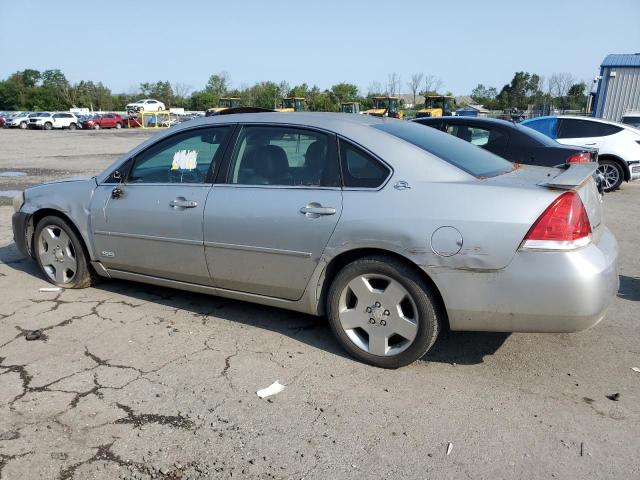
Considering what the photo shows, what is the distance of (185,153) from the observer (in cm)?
405

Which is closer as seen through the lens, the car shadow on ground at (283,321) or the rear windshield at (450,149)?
the rear windshield at (450,149)

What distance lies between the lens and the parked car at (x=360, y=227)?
2842 millimetres

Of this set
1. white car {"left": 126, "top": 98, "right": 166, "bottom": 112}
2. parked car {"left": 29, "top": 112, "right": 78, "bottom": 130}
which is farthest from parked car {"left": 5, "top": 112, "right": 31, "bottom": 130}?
white car {"left": 126, "top": 98, "right": 166, "bottom": 112}

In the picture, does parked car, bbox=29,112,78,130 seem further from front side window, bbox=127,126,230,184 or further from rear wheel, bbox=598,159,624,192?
front side window, bbox=127,126,230,184

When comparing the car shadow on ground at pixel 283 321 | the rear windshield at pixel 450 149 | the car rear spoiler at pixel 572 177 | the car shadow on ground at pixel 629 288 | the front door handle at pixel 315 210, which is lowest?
the car shadow on ground at pixel 629 288

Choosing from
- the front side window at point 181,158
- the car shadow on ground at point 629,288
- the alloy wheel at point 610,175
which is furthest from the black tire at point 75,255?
the alloy wheel at point 610,175

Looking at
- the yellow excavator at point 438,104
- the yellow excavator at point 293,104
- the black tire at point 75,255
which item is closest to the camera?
the black tire at point 75,255

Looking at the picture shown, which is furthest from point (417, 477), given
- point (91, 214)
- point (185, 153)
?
point (91, 214)

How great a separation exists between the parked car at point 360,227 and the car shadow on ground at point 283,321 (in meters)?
0.31

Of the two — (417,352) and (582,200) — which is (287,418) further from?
(582,200)

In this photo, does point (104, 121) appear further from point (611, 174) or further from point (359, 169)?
point (359, 169)

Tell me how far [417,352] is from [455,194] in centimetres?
97

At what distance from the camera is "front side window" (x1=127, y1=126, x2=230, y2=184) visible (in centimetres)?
389

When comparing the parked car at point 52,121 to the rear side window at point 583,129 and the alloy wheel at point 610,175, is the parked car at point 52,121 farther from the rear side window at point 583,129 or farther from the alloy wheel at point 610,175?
the alloy wheel at point 610,175
